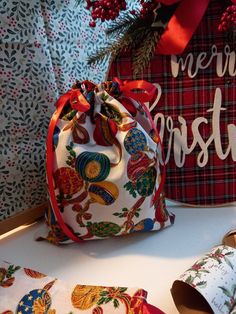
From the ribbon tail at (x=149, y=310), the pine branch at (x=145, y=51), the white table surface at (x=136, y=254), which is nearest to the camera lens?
the ribbon tail at (x=149, y=310)

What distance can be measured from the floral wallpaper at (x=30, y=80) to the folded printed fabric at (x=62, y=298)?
228mm

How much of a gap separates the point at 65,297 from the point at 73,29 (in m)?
0.52

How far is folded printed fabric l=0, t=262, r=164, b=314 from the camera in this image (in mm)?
484

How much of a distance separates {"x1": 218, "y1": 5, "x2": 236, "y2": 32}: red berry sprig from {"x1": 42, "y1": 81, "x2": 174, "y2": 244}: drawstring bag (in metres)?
0.14

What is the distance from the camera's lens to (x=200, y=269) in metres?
0.52

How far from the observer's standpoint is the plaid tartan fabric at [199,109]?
71 cm

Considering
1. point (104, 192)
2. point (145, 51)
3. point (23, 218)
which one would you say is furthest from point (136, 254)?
point (145, 51)

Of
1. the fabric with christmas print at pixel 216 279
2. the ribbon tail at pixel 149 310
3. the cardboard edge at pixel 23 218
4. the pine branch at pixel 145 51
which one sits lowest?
the ribbon tail at pixel 149 310

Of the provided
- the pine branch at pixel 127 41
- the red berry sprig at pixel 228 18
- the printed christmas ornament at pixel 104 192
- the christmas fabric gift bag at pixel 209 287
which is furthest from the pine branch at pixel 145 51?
the christmas fabric gift bag at pixel 209 287

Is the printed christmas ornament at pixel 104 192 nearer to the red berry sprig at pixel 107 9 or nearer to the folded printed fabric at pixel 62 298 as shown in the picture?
the folded printed fabric at pixel 62 298

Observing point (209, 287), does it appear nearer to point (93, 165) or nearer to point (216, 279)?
point (216, 279)

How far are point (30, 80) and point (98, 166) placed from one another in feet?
0.72

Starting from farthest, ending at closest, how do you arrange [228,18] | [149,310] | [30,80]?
[30,80], [228,18], [149,310]

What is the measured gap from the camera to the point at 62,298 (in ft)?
1.68
